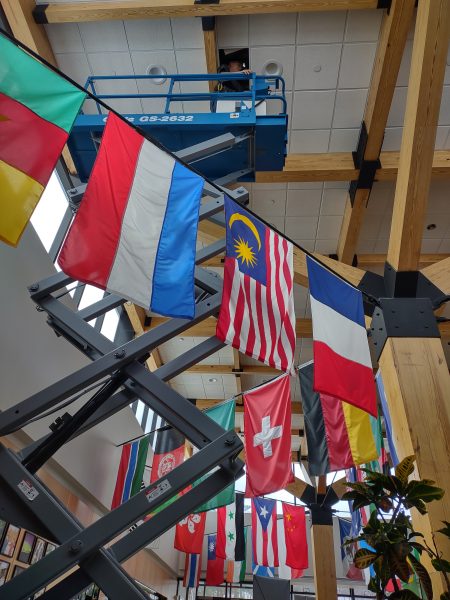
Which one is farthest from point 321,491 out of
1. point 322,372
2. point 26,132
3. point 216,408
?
point 26,132

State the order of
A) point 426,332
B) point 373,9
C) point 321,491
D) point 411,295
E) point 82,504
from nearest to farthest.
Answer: point 426,332
point 411,295
point 373,9
point 82,504
point 321,491

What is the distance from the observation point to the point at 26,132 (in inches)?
82.3

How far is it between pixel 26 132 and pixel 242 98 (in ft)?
10.5

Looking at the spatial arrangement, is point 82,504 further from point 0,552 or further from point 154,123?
point 154,123

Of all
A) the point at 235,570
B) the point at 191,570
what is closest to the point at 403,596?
the point at 191,570

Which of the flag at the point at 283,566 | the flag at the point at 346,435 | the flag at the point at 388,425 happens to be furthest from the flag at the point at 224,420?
the flag at the point at 283,566

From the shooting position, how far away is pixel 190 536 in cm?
880

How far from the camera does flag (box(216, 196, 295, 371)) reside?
9.31ft

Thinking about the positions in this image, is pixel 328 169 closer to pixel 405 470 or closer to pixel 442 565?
pixel 405 470

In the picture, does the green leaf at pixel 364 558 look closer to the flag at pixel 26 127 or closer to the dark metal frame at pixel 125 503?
the dark metal frame at pixel 125 503

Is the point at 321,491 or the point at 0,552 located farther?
the point at 321,491

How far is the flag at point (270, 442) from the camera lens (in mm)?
5594

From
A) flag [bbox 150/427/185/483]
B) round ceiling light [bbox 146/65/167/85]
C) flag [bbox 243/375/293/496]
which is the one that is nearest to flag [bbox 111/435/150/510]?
flag [bbox 150/427/185/483]

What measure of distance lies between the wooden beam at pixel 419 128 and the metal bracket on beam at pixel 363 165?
2.37 meters
